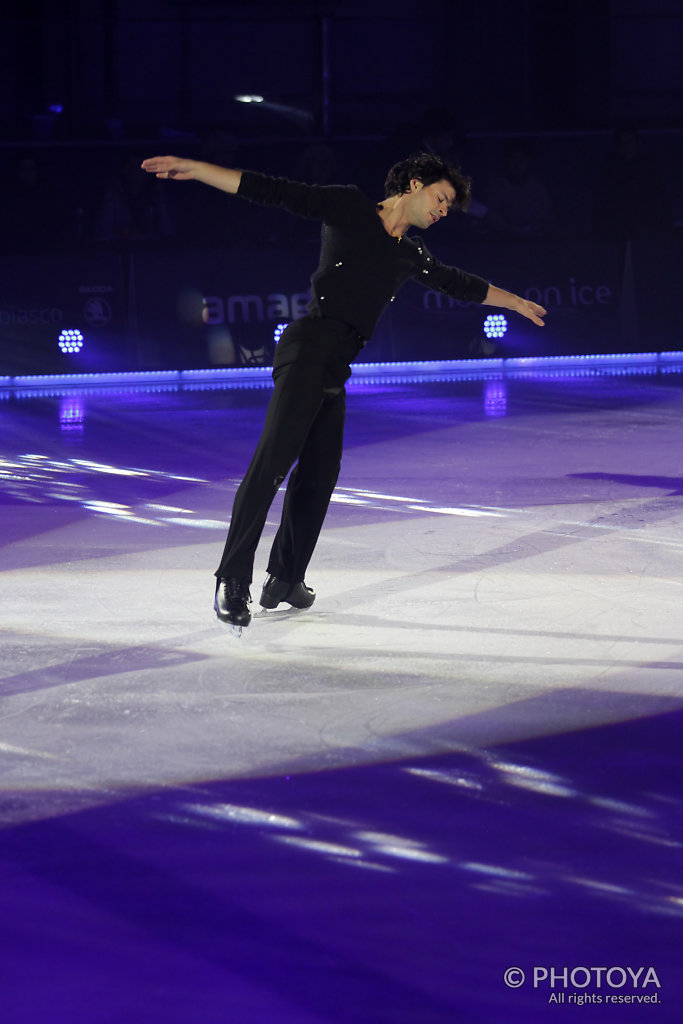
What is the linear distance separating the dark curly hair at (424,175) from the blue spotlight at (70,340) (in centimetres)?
962

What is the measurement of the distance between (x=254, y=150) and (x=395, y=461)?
748cm

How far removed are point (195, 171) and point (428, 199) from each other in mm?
765

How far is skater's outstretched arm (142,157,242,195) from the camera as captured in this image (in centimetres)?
401

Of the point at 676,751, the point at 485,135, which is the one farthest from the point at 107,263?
the point at 676,751

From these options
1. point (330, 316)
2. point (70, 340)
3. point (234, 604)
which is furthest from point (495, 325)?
point (234, 604)

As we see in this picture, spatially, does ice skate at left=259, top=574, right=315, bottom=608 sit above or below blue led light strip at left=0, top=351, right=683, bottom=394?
Answer: below

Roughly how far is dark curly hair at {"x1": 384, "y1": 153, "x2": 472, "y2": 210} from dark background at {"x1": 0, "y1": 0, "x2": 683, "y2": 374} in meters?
9.55

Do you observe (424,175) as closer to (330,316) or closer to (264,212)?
(330,316)

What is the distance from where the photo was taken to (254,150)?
14.6 metres

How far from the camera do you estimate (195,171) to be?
4020 mm

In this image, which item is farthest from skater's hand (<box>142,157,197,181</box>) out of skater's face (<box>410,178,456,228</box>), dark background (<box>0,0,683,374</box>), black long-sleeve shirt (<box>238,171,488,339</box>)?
dark background (<box>0,0,683,374</box>)

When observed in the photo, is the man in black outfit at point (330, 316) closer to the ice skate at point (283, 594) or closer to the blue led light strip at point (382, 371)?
the ice skate at point (283, 594)

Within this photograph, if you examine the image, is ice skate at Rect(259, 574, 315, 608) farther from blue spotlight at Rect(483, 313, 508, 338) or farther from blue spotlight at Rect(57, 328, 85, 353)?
blue spotlight at Rect(483, 313, 508, 338)

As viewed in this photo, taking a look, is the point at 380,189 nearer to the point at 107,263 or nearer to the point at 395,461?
the point at 107,263
